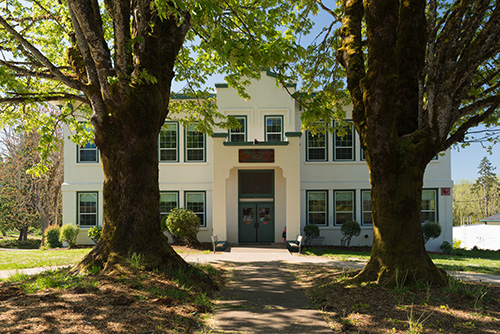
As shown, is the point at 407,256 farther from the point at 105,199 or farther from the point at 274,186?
the point at 274,186

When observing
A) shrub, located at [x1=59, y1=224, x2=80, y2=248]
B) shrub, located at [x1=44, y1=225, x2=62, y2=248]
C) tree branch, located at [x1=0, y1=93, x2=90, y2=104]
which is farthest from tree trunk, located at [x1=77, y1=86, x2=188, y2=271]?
shrub, located at [x1=44, y1=225, x2=62, y2=248]

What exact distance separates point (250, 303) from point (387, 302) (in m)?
2.51

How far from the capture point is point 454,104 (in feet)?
23.8

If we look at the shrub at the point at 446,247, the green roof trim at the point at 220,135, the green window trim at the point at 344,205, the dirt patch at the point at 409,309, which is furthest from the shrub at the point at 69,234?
the shrub at the point at 446,247

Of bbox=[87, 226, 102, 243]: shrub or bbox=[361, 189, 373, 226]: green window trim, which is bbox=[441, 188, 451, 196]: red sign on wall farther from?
bbox=[87, 226, 102, 243]: shrub

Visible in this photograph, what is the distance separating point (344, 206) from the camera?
67.2 feet

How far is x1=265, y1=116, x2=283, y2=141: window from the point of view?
1997 cm

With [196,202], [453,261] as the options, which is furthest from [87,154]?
[453,261]

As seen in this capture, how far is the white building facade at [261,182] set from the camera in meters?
19.8

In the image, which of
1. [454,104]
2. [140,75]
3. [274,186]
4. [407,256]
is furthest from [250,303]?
[274,186]

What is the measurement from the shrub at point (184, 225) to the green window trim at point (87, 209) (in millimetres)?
5344

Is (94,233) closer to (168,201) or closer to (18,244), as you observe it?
(168,201)

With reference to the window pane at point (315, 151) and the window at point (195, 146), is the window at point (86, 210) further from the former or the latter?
the window pane at point (315, 151)

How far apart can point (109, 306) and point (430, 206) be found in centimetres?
1953
